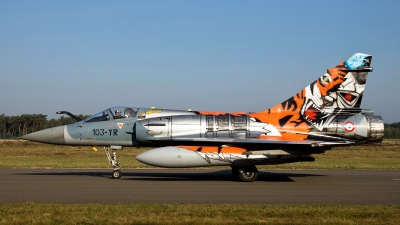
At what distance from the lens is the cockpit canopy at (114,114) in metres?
17.7

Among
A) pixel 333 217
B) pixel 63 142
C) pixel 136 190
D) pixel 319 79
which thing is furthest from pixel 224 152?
pixel 333 217

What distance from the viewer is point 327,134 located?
17.1m

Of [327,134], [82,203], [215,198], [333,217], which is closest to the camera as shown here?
[333,217]

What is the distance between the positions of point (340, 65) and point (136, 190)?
31.4ft

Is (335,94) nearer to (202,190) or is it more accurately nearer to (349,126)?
(349,126)

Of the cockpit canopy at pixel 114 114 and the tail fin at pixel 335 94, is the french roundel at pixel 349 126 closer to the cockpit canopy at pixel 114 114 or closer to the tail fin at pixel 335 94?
the tail fin at pixel 335 94

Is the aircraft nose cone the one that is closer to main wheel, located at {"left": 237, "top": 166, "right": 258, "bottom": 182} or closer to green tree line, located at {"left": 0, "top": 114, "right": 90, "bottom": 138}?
main wheel, located at {"left": 237, "top": 166, "right": 258, "bottom": 182}

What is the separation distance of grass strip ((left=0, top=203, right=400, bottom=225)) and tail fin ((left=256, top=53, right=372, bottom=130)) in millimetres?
7704

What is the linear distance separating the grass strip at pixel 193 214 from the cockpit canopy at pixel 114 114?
761 centimetres

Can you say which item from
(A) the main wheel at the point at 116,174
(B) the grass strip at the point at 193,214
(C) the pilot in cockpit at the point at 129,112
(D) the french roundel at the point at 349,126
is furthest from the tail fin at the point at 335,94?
(B) the grass strip at the point at 193,214

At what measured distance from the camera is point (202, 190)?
13.5m

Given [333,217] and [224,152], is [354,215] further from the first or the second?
[224,152]

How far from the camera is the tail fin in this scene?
58.2ft

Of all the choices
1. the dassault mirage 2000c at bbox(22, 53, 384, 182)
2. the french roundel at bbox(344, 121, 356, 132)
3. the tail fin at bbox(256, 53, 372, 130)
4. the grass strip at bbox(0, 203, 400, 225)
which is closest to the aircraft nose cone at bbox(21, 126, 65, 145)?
the dassault mirage 2000c at bbox(22, 53, 384, 182)
